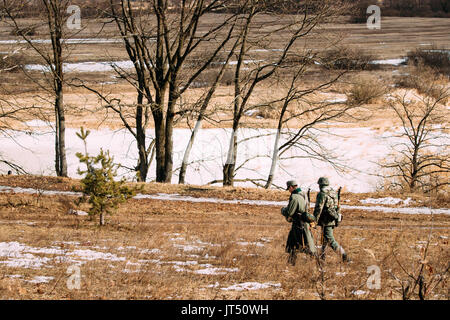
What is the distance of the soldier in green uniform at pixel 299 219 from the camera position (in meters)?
10.7

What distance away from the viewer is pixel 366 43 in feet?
213

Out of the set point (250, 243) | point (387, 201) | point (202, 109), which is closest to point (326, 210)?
point (250, 243)

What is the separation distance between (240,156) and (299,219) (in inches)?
857

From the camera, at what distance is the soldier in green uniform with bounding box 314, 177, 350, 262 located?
10.9 metres

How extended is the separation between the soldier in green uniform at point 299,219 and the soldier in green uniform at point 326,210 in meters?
0.20

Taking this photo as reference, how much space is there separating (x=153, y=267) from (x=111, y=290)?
1669mm

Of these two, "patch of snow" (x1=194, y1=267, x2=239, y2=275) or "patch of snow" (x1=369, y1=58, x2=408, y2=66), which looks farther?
"patch of snow" (x1=369, y1=58, x2=408, y2=66)

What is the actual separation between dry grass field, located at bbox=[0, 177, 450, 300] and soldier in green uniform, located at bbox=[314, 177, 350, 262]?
1.69 ft

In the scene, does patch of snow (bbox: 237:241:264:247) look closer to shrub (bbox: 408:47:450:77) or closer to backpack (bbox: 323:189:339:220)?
backpack (bbox: 323:189:339:220)

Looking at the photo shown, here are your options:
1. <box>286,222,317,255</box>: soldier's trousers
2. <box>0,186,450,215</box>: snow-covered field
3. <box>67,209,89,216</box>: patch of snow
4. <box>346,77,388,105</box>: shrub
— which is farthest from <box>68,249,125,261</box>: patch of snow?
<box>346,77,388,105</box>: shrub
